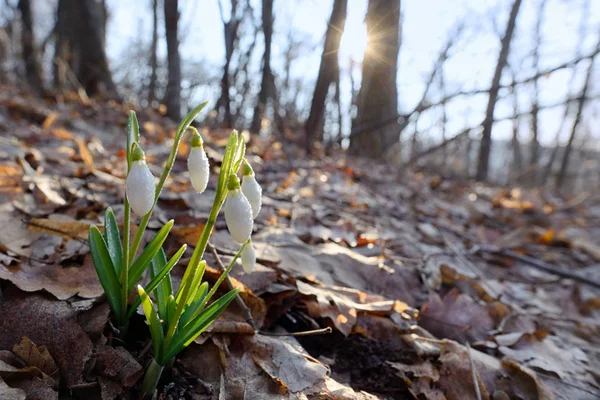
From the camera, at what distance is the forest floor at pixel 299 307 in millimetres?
1140

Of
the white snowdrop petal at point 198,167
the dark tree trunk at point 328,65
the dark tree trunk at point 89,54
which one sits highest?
the dark tree trunk at point 89,54

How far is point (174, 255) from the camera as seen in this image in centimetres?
107

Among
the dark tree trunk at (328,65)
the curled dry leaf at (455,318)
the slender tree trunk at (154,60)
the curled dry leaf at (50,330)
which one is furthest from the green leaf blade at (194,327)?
the slender tree trunk at (154,60)

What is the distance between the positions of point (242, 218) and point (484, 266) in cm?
266

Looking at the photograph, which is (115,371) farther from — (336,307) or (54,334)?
(336,307)

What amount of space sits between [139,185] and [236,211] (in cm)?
21

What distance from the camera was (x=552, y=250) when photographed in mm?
3955

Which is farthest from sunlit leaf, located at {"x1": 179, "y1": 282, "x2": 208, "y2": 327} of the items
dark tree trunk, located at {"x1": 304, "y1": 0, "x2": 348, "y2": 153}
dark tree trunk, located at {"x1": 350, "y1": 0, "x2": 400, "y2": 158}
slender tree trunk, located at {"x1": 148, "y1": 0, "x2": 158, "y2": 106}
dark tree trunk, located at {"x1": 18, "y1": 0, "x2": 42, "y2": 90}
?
slender tree trunk, located at {"x1": 148, "y1": 0, "x2": 158, "y2": 106}

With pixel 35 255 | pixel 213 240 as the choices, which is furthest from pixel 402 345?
pixel 35 255

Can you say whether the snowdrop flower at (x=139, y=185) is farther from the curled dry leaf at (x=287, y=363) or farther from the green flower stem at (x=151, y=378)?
the curled dry leaf at (x=287, y=363)

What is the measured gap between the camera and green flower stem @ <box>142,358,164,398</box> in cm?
108

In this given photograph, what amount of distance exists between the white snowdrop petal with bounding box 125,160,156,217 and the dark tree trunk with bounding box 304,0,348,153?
145 inches

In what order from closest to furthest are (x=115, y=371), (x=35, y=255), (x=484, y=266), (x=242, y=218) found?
(x=242, y=218) → (x=115, y=371) → (x=35, y=255) → (x=484, y=266)

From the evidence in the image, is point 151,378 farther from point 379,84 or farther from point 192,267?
point 379,84
